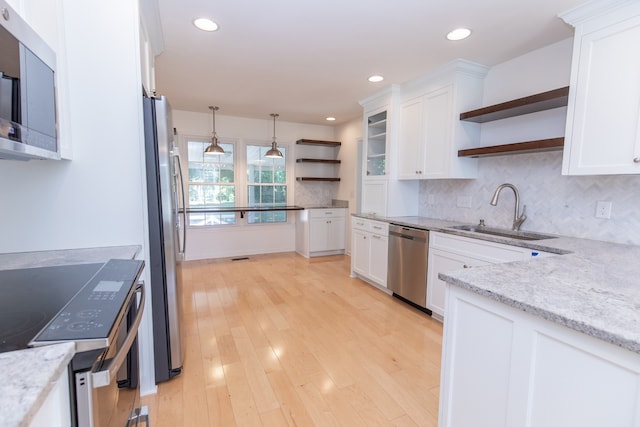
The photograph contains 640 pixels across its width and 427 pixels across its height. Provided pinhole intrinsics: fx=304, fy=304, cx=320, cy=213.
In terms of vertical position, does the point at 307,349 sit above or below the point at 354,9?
below

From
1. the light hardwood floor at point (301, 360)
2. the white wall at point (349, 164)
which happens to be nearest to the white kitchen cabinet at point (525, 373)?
the light hardwood floor at point (301, 360)

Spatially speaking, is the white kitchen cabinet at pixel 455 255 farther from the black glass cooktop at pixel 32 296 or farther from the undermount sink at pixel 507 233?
the black glass cooktop at pixel 32 296

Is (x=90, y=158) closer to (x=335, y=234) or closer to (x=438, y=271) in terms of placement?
(x=438, y=271)

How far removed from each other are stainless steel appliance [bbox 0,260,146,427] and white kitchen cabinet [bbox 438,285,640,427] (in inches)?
45.8

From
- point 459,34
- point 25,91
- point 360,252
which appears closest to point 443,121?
point 459,34

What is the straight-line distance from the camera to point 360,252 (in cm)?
398

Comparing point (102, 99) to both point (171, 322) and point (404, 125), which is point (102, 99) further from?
point (404, 125)

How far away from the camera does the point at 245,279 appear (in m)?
4.06

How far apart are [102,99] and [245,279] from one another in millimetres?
2842

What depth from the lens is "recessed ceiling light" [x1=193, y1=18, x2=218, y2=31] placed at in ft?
7.16

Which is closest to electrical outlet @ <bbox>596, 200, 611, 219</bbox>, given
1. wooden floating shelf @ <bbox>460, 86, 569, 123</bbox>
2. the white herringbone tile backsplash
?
the white herringbone tile backsplash

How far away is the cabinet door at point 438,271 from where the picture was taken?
105 inches

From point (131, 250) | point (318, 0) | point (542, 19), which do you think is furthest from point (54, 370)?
point (542, 19)

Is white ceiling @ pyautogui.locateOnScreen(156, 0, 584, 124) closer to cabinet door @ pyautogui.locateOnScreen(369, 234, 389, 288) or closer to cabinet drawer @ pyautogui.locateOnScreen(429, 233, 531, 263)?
cabinet drawer @ pyautogui.locateOnScreen(429, 233, 531, 263)
